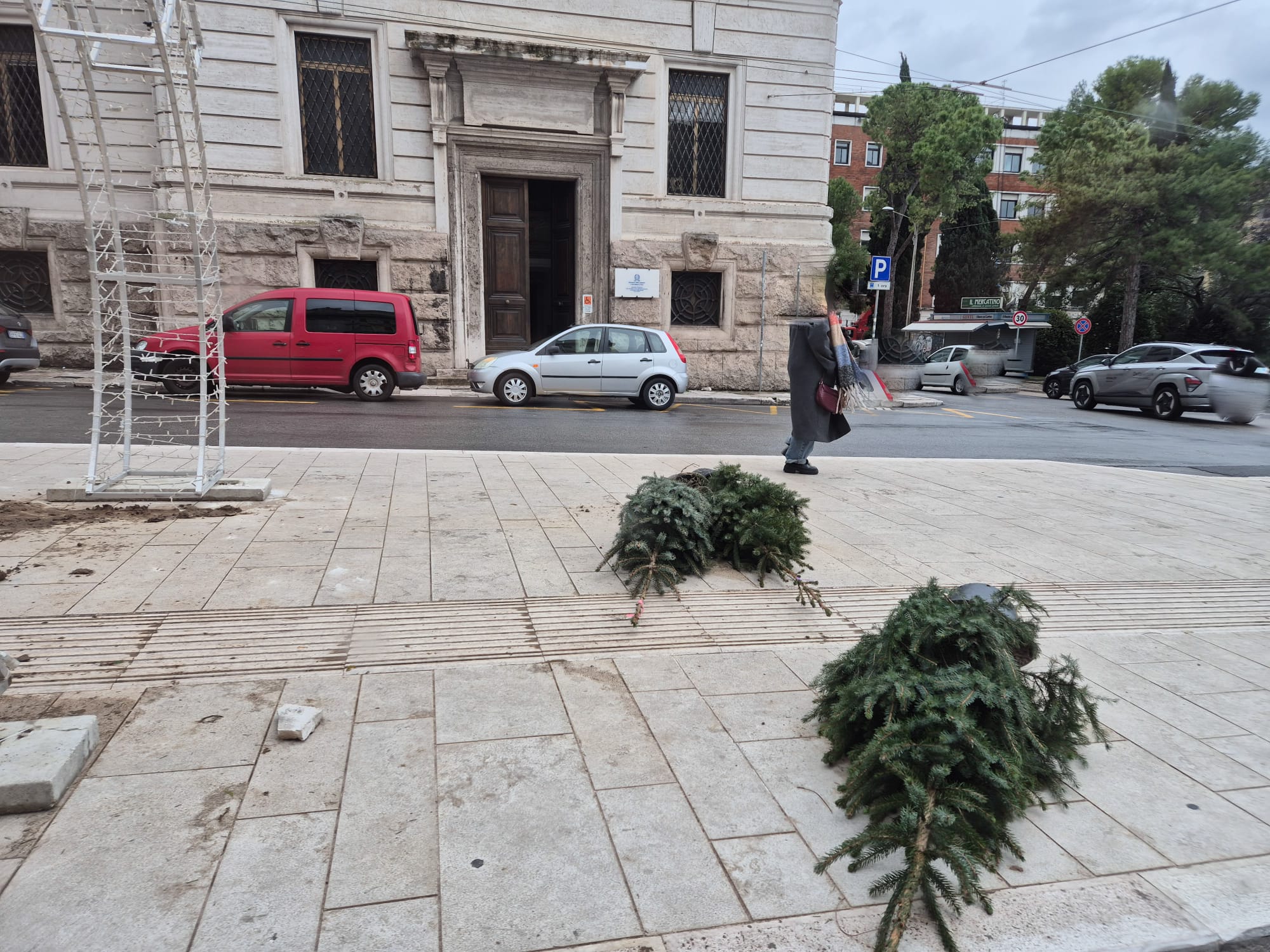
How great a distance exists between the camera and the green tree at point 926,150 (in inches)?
1599

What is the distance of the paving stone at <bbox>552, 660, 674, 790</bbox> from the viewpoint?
2812 millimetres

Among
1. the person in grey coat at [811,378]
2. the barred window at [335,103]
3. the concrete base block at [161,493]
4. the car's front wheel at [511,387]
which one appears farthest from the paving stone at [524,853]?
the barred window at [335,103]

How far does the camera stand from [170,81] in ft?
17.3

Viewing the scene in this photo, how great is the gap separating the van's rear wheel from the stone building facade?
396cm

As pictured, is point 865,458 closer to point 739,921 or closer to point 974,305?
point 739,921

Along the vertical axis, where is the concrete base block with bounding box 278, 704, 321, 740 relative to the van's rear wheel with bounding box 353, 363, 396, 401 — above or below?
below

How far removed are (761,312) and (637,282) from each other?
10.7 ft

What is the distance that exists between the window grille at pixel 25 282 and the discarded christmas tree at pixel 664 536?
17726 mm

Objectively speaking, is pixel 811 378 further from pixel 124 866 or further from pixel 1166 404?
pixel 1166 404

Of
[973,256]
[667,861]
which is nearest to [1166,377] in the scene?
[667,861]

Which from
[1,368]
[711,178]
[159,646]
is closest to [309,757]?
[159,646]

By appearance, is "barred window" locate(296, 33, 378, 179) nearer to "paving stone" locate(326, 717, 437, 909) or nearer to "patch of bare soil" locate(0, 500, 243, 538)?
"patch of bare soil" locate(0, 500, 243, 538)

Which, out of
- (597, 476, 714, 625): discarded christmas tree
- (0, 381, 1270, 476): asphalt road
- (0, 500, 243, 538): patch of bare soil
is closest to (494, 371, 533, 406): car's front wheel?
(0, 381, 1270, 476): asphalt road

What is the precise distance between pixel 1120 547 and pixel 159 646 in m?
6.29
